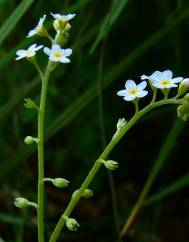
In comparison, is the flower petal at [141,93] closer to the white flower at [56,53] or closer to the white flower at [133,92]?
the white flower at [133,92]

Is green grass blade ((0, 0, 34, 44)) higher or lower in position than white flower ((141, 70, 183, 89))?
higher

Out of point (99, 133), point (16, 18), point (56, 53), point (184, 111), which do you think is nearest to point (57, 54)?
point (56, 53)

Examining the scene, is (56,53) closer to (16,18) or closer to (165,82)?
(165,82)

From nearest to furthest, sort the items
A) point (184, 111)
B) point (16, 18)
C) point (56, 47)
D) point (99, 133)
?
point (184, 111), point (56, 47), point (16, 18), point (99, 133)

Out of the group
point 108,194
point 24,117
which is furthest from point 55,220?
point 24,117

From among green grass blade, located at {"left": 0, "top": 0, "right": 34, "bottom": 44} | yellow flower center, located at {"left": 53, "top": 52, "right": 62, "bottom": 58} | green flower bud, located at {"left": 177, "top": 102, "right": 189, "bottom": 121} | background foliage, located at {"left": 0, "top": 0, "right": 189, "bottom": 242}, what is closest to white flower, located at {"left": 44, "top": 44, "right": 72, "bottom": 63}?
yellow flower center, located at {"left": 53, "top": 52, "right": 62, "bottom": 58}

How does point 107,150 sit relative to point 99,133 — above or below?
below

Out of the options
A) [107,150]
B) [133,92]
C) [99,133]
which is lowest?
[107,150]

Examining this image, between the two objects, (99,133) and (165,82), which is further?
(99,133)

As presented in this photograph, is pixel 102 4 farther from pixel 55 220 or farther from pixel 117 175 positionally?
pixel 55 220

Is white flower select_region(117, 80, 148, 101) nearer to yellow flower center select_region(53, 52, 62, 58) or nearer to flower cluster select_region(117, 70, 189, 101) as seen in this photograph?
flower cluster select_region(117, 70, 189, 101)
